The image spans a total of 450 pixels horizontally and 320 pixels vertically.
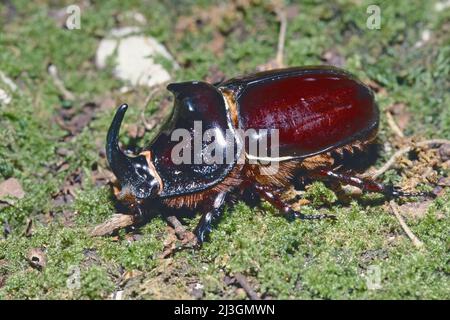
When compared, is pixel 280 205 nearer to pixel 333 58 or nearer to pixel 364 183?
pixel 364 183

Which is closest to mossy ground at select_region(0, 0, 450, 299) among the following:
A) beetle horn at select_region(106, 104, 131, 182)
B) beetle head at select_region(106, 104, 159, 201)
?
beetle head at select_region(106, 104, 159, 201)

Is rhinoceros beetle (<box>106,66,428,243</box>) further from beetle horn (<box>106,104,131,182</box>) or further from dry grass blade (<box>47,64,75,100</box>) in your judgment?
dry grass blade (<box>47,64,75,100</box>)

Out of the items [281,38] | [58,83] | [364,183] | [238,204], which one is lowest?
[238,204]

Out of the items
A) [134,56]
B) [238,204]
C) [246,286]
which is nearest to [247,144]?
[238,204]
